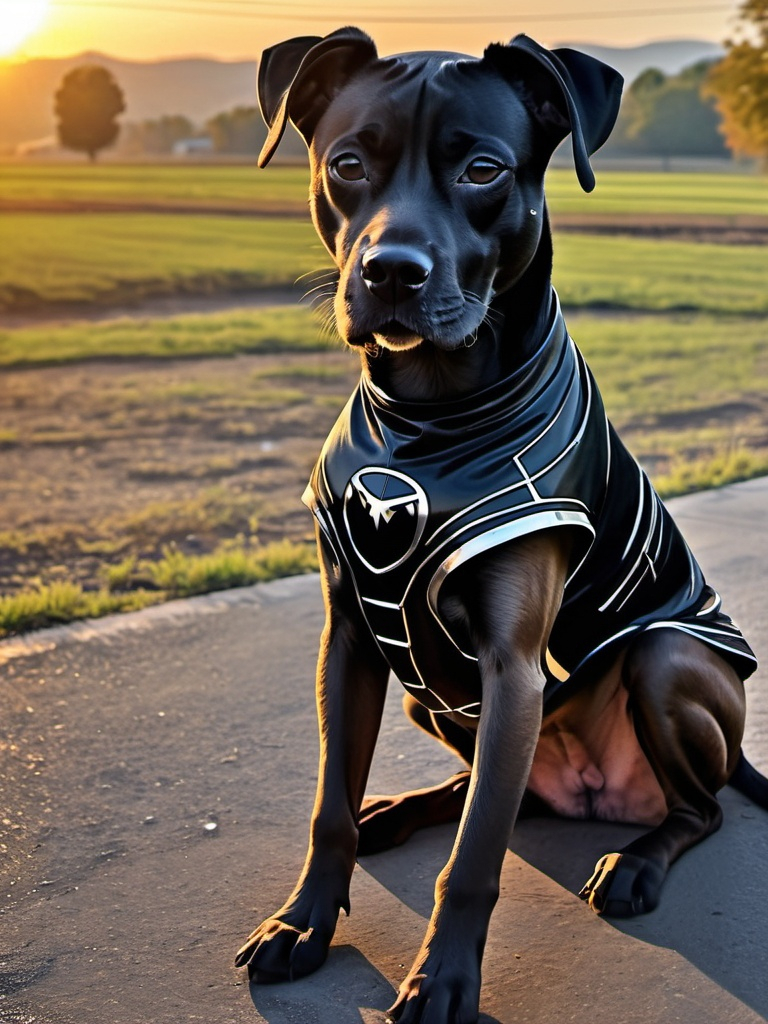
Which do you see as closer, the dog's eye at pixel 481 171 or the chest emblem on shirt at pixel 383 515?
the dog's eye at pixel 481 171

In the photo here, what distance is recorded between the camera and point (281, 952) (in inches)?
99.9

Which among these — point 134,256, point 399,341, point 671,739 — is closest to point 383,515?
point 399,341

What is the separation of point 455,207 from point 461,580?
0.71m

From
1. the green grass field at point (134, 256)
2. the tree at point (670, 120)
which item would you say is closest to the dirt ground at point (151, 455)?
the green grass field at point (134, 256)

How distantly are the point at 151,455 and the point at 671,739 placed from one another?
599cm

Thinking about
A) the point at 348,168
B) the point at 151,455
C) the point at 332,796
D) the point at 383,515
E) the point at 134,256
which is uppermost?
the point at 348,168

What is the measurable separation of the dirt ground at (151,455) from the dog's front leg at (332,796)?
2.67 meters

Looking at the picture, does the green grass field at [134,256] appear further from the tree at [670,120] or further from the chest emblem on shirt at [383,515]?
the tree at [670,120]

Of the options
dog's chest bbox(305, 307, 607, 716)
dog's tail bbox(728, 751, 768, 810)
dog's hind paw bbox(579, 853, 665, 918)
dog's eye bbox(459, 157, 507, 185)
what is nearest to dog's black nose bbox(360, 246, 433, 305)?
dog's eye bbox(459, 157, 507, 185)

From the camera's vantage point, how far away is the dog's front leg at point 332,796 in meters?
2.55

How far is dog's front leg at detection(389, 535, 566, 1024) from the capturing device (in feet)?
7.66

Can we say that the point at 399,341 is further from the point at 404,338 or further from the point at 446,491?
the point at 446,491

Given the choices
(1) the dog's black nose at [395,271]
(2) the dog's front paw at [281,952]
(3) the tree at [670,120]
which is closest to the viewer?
(1) the dog's black nose at [395,271]

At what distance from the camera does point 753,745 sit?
3.59 metres
